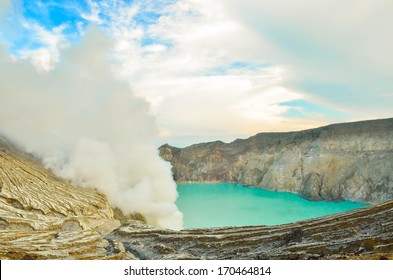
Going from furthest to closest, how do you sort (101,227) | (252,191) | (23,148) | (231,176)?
(231,176), (252,191), (23,148), (101,227)

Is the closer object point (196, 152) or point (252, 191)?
point (252, 191)

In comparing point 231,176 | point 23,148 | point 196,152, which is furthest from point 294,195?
point 23,148

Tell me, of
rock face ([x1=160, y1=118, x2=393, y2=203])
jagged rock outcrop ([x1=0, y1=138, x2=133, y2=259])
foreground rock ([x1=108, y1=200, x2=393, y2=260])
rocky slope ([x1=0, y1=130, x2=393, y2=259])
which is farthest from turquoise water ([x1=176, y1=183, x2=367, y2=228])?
foreground rock ([x1=108, y1=200, x2=393, y2=260])

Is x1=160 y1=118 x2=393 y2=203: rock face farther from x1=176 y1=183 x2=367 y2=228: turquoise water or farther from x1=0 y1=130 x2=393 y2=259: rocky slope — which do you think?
x1=0 y1=130 x2=393 y2=259: rocky slope

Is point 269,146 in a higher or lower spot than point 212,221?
higher

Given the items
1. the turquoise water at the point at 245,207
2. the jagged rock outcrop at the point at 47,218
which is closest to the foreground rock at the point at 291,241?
the jagged rock outcrop at the point at 47,218

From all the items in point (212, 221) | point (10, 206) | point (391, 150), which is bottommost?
point (212, 221)

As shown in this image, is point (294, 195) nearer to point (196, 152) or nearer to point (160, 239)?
point (196, 152)
